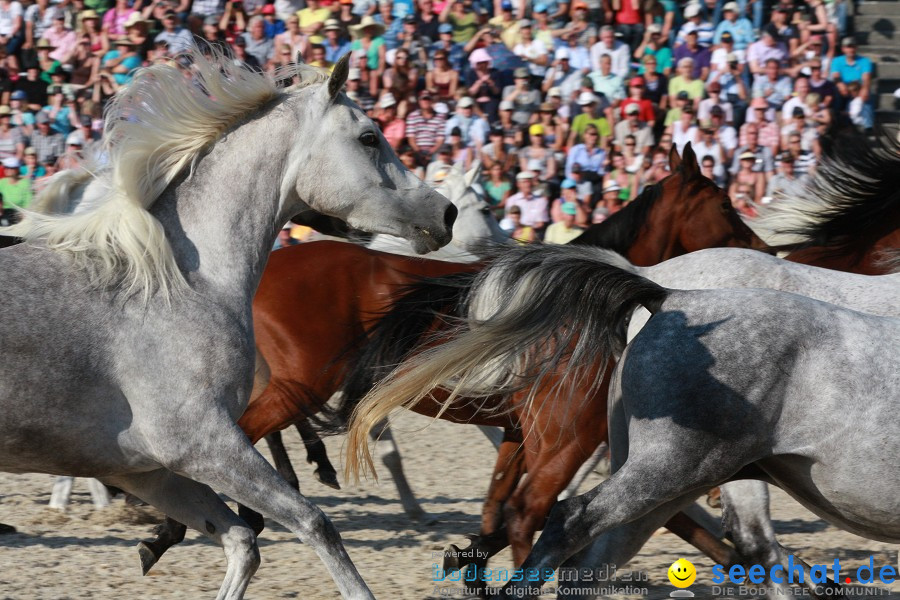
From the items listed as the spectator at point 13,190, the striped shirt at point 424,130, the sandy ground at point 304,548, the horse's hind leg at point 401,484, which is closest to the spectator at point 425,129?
the striped shirt at point 424,130

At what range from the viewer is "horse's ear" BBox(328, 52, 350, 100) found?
3689 millimetres

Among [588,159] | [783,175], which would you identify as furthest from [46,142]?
[783,175]

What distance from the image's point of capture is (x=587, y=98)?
414 inches

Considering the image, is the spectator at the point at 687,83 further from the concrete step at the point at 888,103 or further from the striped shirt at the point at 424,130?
the concrete step at the point at 888,103

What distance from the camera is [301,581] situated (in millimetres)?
4824

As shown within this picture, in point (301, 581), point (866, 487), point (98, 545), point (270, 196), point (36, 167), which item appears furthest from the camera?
point (36, 167)

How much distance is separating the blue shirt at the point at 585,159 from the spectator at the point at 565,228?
47.5 inches

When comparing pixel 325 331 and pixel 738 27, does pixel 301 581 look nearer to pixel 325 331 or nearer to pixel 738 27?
pixel 325 331

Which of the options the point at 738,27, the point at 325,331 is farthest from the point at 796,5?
the point at 325,331

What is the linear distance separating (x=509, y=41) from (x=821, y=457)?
901cm

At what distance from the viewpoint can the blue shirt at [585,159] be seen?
32.8 ft

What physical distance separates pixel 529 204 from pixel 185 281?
5790 millimetres

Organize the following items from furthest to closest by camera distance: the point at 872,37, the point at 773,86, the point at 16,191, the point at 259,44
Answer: the point at 872,37
the point at 259,44
the point at 773,86
the point at 16,191

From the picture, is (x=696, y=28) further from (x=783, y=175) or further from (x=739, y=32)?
(x=783, y=175)
